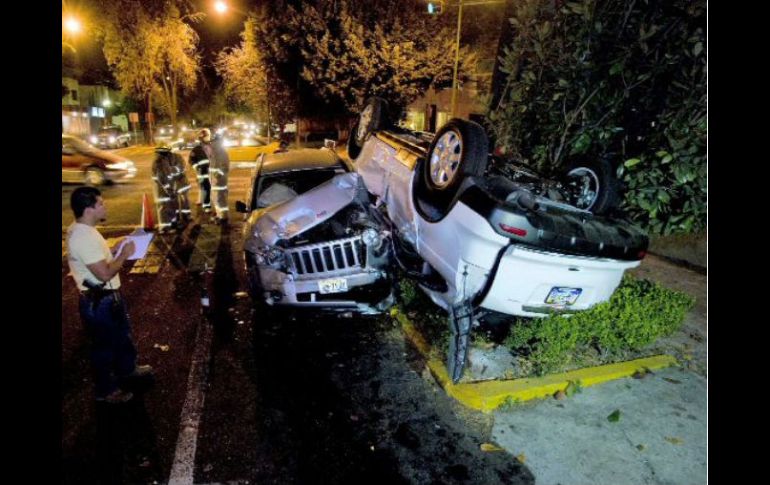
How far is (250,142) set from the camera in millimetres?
20047

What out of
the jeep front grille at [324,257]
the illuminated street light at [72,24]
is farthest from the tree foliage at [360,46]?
the jeep front grille at [324,257]

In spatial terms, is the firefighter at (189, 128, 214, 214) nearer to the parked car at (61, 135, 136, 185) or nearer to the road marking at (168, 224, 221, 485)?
the road marking at (168, 224, 221, 485)

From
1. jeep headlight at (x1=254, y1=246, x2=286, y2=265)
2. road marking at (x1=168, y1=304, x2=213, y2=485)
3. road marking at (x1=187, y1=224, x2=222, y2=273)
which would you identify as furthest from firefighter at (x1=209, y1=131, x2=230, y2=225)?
jeep headlight at (x1=254, y1=246, x2=286, y2=265)

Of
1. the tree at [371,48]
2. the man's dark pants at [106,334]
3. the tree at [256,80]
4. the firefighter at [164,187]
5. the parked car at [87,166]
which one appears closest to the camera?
the man's dark pants at [106,334]

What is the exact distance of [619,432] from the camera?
125 inches

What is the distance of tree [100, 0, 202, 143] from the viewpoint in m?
24.6

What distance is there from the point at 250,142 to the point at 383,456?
63.2ft

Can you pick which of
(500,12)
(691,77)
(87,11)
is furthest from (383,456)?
(87,11)

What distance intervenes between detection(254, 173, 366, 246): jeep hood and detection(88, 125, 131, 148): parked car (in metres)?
25.2

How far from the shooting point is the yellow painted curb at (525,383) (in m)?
3.40

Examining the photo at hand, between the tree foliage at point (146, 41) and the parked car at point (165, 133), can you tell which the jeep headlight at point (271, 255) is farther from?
the parked car at point (165, 133)

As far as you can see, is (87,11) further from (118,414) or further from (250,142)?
(118,414)

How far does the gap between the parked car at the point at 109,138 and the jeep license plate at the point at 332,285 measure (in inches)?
1015
